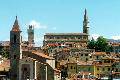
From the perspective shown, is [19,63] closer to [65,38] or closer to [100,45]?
[100,45]

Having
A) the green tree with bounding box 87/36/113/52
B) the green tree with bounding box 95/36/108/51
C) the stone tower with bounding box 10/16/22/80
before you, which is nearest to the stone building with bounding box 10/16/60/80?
the stone tower with bounding box 10/16/22/80

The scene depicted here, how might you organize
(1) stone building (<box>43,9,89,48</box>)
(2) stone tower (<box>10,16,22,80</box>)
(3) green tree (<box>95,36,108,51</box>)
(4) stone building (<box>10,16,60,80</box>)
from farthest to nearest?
(1) stone building (<box>43,9,89,48</box>) < (3) green tree (<box>95,36,108,51</box>) < (2) stone tower (<box>10,16,22,80</box>) < (4) stone building (<box>10,16,60,80</box>)

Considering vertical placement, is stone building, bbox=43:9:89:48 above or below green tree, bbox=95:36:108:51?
above

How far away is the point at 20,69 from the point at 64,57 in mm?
39882

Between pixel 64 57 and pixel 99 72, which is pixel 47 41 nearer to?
pixel 64 57

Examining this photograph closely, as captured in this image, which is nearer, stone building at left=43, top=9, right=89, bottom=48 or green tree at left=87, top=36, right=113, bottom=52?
green tree at left=87, top=36, right=113, bottom=52

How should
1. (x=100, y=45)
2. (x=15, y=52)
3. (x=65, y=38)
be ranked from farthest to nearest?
(x=65, y=38), (x=100, y=45), (x=15, y=52)

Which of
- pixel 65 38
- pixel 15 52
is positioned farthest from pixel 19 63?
pixel 65 38

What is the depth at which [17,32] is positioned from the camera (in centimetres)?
5894

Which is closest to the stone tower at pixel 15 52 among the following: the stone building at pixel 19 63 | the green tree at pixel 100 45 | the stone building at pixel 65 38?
the stone building at pixel 19 63

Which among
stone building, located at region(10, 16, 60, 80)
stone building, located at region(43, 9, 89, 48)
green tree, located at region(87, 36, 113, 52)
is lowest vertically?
stone building, located at region(10, 16, 60, 80)

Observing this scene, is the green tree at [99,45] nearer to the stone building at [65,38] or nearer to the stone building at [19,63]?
the stone building at [65,38]

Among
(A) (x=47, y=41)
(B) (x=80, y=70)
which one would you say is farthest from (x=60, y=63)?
(A) (x=47, y=41)

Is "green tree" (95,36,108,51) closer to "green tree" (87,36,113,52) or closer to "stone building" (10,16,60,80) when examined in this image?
"green tree" (87,36,113,52)
